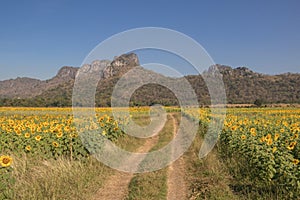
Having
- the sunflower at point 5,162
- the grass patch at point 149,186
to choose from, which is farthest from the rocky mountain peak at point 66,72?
the sunflower at point 5,162

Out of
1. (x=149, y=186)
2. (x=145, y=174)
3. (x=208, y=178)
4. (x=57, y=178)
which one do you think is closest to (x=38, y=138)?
(x=57, y=178)

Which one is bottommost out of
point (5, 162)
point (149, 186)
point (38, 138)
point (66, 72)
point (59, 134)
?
point (149, 186)

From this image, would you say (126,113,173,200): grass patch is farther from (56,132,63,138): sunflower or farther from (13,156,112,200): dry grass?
(56,132,63,138): sunflower

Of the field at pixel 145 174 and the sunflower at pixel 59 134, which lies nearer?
the field at pixel 145 174

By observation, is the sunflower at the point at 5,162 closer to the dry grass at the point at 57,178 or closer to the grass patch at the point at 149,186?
the dry grass at the point at 57,178

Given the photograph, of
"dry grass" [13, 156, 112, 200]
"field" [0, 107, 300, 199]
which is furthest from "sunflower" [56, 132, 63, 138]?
"dry grass" [13, 156, 112, 200]

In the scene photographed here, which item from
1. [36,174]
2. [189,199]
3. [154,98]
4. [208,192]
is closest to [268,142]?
[208,192]

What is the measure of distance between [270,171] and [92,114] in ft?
35.8

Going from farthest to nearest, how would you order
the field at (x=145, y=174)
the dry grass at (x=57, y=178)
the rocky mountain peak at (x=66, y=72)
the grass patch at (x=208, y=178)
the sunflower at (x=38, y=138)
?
the rocky mountain peak at (x=66, y=72), the sunflower at (x=38, y=138), the grass patch at (x=208, y=178), the dry grass at (x=57, y=178), the field at (x=145, y=174)

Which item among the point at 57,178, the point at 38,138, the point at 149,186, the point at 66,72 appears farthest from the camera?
the point at 66,72

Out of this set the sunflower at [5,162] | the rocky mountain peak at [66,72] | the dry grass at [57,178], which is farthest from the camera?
the rocky mountain peak at [66,72]

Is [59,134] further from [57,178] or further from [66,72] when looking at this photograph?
[66,72]

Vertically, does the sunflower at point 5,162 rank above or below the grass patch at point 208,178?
above

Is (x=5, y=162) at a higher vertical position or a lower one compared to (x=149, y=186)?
higher
